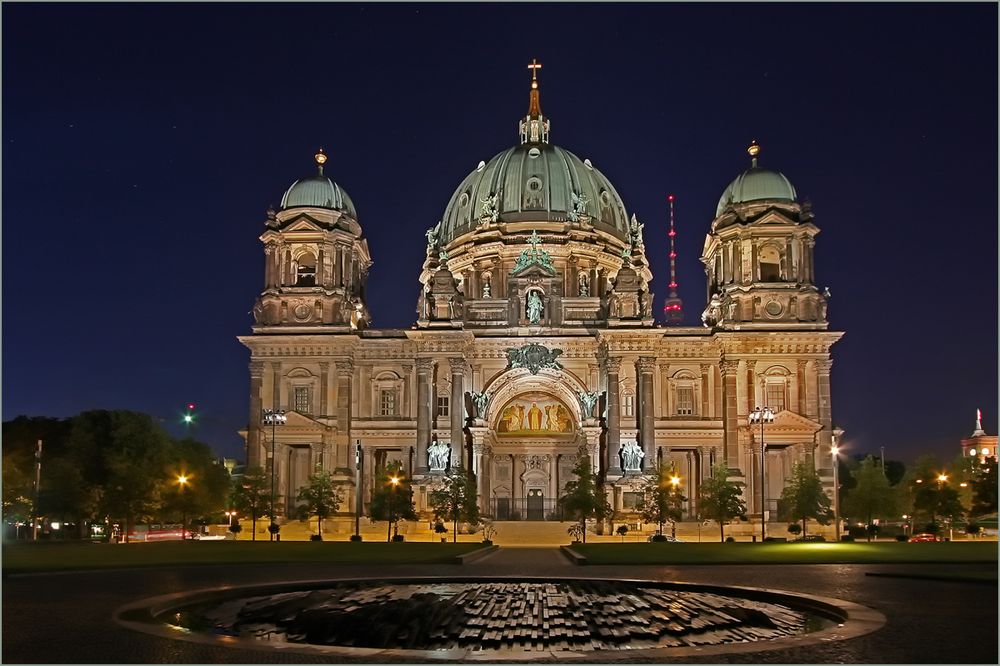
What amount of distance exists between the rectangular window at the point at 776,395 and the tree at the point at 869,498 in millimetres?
9708

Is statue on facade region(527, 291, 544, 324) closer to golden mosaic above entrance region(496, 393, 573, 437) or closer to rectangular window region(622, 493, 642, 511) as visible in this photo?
golden mosaic above entrance region(496, 393, 573, 437)

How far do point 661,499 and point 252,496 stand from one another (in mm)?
29170

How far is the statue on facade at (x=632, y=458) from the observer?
8794 centimetres

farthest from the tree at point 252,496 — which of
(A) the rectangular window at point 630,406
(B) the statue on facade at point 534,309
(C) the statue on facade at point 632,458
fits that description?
(A) the rectangular window at point 630,406

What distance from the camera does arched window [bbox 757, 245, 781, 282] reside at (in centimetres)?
9475

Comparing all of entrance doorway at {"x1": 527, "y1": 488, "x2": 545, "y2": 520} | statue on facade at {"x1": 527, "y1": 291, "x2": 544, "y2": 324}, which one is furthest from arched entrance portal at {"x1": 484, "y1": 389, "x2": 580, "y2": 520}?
statue on facade at {"x1": 527, "y1": 291, "x2": 544, "y2": 324}

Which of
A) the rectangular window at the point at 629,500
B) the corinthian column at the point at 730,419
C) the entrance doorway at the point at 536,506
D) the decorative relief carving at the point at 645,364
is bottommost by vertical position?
the entrance doorway at the point at 536,506

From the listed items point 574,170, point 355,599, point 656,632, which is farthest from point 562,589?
point 574,170

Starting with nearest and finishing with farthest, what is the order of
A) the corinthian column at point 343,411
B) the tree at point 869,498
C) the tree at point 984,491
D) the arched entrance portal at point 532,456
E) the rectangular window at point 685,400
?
the tree at point 984,491 → the tree at point 869,498 → the corinthian column at point 343,411 → the rectangular window at point 685,400 → the arched entrance portal at point 532,456

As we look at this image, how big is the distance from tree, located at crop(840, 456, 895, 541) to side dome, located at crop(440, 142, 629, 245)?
3549 cm

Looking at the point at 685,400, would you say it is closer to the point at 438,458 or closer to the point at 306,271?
the point at 438,458

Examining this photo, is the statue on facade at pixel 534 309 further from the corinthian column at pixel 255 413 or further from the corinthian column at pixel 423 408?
the corinthian column at pixel 255 413

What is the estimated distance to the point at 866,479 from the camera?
305ft

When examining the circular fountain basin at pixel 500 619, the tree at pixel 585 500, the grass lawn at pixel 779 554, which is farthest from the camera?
the tree at pixel 585 500
